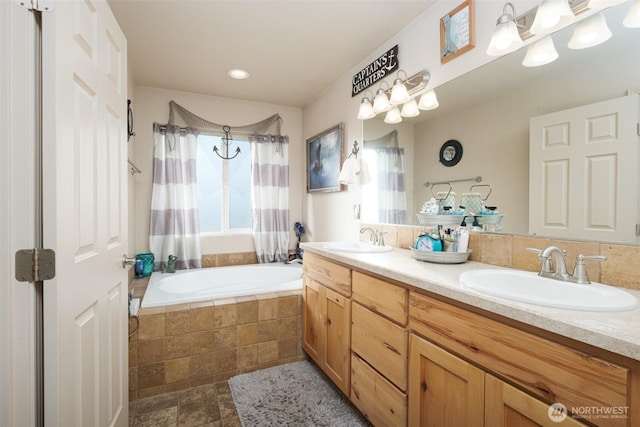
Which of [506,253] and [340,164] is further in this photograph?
[340,164]

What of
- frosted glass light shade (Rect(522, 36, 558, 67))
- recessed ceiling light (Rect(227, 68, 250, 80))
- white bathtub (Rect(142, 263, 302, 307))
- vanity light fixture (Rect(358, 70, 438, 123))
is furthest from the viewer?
recessed ceiling light (Rect(227, 68, 250, 80))

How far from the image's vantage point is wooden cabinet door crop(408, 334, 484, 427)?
3.13 ft

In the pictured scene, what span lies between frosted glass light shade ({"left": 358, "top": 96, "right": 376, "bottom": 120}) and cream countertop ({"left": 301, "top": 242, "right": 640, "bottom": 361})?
1.26 metres

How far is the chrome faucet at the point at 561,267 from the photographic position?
993mm

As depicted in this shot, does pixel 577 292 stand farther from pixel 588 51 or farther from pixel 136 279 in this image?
pixel 136 279

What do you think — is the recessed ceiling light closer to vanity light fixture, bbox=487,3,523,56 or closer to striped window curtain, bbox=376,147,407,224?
striped window curtain, bbox=376,147,407,224

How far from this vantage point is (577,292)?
97 cm

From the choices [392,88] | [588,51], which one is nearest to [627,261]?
[588,51]

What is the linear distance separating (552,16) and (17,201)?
186 cm

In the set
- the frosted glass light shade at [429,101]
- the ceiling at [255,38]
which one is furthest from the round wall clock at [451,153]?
the ceiling at [255,38]

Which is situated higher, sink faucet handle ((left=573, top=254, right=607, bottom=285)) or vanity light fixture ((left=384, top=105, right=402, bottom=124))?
vanity light fixture ((left=384, top=105, right=402, bottom=124))

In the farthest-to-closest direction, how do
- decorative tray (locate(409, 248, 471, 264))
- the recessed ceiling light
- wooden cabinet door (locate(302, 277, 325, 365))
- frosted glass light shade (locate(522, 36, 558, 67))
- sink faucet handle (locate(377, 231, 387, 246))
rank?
the recessed ceiling light → sink faucet handle (locate(377, 231, 387, 246)) → wooden cabinet door (locate(302, 277, 325, 365)) → decorative tray (locate(409, 248, 471, 264)) → frosted glass light shade (locate(522, 36, 558, 67))

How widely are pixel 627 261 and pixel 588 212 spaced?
20cm

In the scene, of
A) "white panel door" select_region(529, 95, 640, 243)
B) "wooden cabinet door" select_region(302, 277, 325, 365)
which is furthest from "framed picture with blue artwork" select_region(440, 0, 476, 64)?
"wooden cabinet door" select_region(302, 277, 325, 365)
